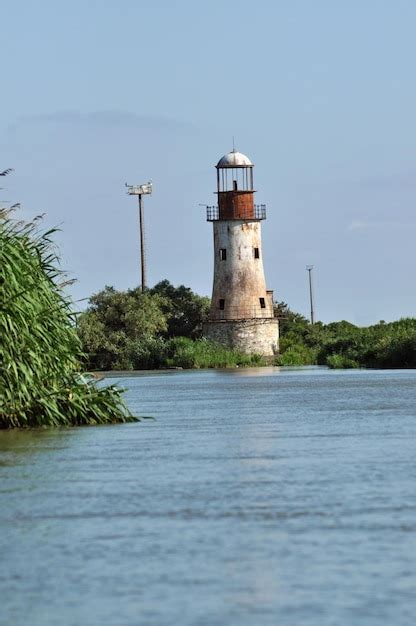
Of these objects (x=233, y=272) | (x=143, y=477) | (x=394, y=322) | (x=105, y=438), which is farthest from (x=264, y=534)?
(x=233, y=272)

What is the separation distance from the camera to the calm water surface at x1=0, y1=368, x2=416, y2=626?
37.9 feet

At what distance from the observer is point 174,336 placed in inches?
3622

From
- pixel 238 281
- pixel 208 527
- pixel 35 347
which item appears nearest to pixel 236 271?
pixel 238 281

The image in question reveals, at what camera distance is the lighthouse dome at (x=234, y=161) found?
89375mm

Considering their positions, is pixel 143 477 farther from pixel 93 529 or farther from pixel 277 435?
pixel 277 435

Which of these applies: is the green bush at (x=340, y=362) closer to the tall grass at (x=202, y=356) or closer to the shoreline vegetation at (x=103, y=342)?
the shoreline vegetation at (x=103, y=342)

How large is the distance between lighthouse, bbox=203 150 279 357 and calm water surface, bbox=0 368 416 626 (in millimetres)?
59227

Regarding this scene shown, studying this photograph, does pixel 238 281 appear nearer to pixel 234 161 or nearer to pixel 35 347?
pixel 234 161

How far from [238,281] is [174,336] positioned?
7.07 m

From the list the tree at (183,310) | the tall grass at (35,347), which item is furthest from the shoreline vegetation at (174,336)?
the tall grass at (35,347)

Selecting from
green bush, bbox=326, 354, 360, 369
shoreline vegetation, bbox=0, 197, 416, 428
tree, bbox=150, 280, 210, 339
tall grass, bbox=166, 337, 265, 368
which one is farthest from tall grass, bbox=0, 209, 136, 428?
tree, bbox=150, 280, 210, 339

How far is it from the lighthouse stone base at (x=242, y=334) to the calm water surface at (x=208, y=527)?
59.0 meters

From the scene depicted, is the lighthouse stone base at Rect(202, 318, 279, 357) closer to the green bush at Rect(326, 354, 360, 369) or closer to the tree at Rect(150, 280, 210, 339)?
the tree at Rect(150, 280, 210, 339)

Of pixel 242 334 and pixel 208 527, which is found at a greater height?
pixel 242 334
